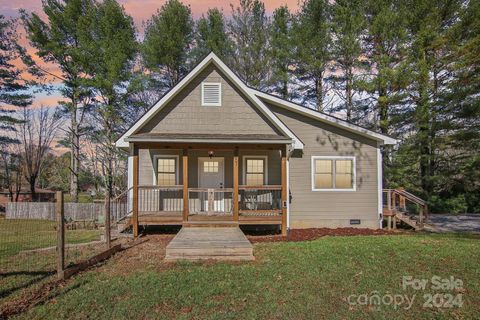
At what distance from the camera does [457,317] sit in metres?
4.36

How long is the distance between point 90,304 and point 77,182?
2287cm

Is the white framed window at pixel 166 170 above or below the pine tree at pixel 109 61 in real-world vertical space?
below

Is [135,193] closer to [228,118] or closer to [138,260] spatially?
[138,260]

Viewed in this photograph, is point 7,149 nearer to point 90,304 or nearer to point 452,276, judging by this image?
point 90,304

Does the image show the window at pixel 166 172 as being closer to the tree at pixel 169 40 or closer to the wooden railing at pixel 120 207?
the wooden railing at pixel 120 207

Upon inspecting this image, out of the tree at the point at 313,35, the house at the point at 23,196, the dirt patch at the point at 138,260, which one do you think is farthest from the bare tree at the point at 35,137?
the dirt patch at the point at 138,260

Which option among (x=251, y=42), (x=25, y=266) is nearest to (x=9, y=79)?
(x=251, y=42)

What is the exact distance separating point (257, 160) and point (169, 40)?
51.0ft

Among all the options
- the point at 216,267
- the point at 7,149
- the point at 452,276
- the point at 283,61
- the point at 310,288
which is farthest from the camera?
the point at 7,149

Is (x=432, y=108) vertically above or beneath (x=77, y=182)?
above

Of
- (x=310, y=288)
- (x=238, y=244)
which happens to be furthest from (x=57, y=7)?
(x=310, y=288)

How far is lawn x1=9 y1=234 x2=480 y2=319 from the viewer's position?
4.48 meters

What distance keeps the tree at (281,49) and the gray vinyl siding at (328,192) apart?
1145 cm

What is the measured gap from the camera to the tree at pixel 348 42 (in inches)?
805
